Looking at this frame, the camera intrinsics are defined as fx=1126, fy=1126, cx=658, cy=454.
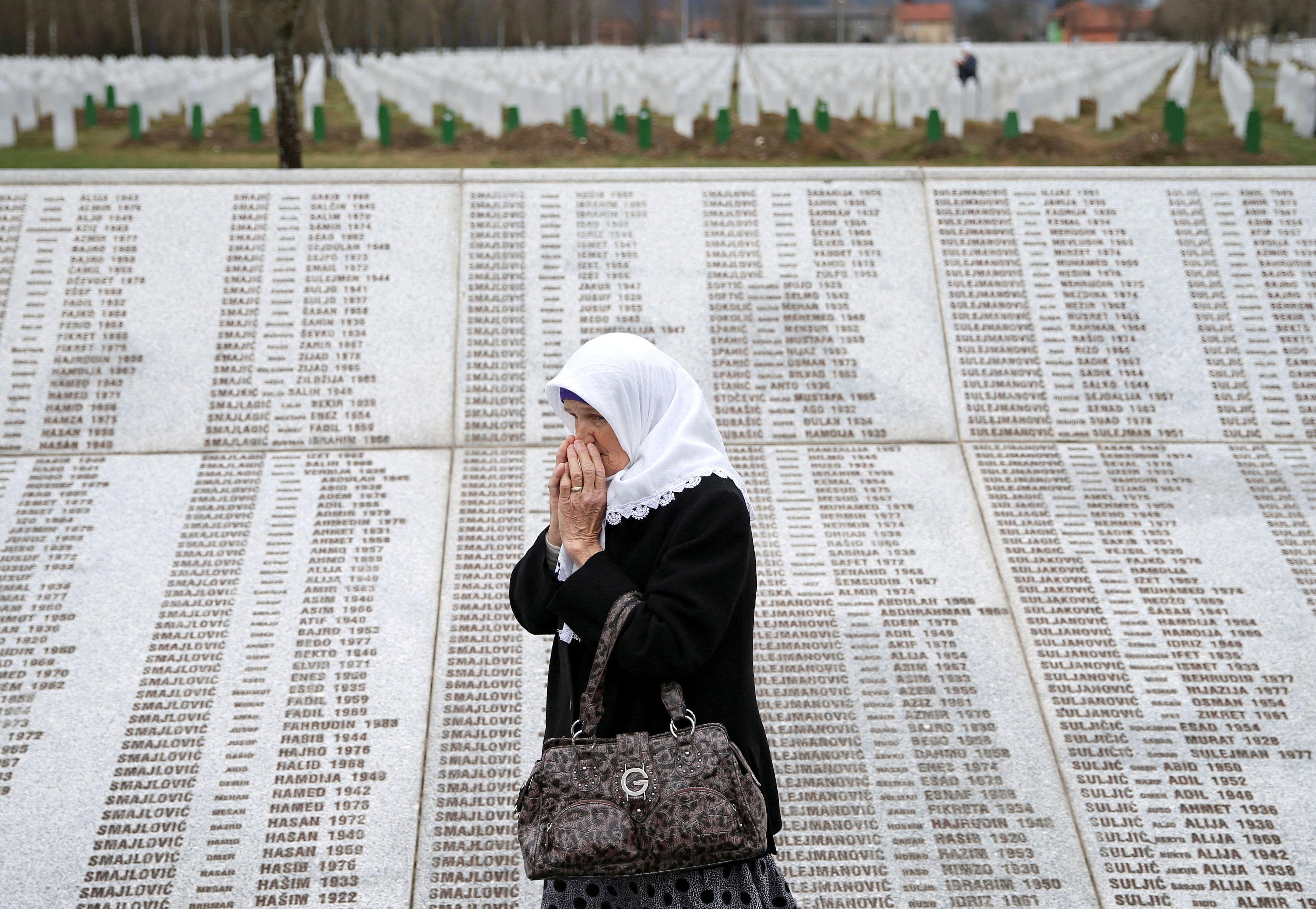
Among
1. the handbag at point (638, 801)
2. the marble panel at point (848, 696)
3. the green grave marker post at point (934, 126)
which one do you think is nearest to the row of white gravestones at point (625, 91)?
the green grave marker post at point (934, 126)

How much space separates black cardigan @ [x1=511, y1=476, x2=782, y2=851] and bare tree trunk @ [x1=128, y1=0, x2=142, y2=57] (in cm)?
3742

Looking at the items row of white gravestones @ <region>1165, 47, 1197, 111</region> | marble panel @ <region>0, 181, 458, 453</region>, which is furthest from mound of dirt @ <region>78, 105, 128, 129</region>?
row of white gravestones @ <region>1165, 47, 1197, 111</region>

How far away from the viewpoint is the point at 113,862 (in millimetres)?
4051

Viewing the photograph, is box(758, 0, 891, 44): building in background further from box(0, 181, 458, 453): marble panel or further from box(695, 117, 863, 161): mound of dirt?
box(0, 181, 458, 453): marble panel

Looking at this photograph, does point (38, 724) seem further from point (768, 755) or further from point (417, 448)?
point (768, 755)

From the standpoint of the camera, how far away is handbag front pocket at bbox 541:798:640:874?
7.64 ft

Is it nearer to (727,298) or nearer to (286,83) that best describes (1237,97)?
(727,298)

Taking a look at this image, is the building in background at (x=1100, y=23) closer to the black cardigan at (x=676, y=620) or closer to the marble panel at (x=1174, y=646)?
the marble panel at (x=1174, y=646)

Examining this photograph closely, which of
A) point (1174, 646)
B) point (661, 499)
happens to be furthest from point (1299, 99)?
point (661, 499)

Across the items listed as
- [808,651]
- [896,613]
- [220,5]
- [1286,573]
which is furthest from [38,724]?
[220,5]

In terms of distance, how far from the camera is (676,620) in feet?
7.89

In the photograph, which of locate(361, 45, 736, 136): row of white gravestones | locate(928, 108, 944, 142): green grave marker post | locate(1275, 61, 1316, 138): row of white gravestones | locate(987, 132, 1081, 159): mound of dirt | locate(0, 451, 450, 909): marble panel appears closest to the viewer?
locate(0, 451, 450, 909): marble panel

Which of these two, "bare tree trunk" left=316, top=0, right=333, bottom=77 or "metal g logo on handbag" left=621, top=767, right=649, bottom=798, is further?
"bare tree trunk" left=316, top=0, right=333, bottom=77

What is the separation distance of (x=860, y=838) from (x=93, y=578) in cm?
350
